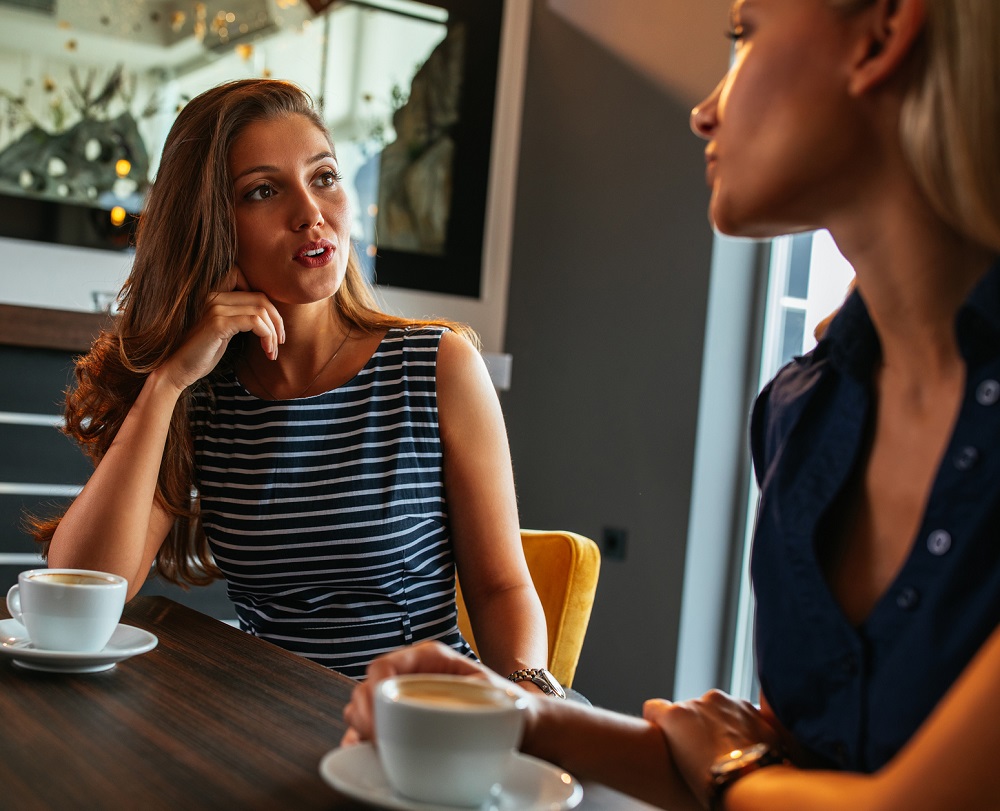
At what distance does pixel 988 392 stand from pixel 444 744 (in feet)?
1.46

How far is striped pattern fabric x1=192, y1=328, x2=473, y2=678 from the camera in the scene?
1.61 m

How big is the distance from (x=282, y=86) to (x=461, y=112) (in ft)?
7.82

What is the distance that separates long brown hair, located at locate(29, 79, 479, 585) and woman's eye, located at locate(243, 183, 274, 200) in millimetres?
30

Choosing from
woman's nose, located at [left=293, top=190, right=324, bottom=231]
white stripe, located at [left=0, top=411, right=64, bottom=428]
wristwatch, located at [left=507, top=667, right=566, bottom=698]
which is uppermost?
woman's nose, located at [left=293, top=190, right=324, bottom=231]

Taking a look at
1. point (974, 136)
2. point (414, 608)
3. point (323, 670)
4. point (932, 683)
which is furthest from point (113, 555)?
point (974, 136)

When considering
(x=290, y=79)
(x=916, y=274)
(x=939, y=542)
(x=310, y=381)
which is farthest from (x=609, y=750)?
(x=290, y=79)

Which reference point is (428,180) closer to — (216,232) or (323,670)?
(216,232)

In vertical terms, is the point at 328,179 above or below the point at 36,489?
above

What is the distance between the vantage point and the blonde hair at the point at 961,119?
27.7 inches

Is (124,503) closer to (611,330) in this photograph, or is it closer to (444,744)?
(444,744)

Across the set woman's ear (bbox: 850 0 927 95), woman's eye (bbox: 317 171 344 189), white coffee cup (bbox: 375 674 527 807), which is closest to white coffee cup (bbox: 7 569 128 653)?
white coffee cup (bbox: 375 674 527 807)

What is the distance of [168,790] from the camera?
0.74 metres

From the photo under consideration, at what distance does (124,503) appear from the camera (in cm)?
156

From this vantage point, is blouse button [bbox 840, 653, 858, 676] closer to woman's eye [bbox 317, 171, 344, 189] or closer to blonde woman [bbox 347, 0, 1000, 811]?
blonde woman [bbox 347, 0, 1000, 811]
